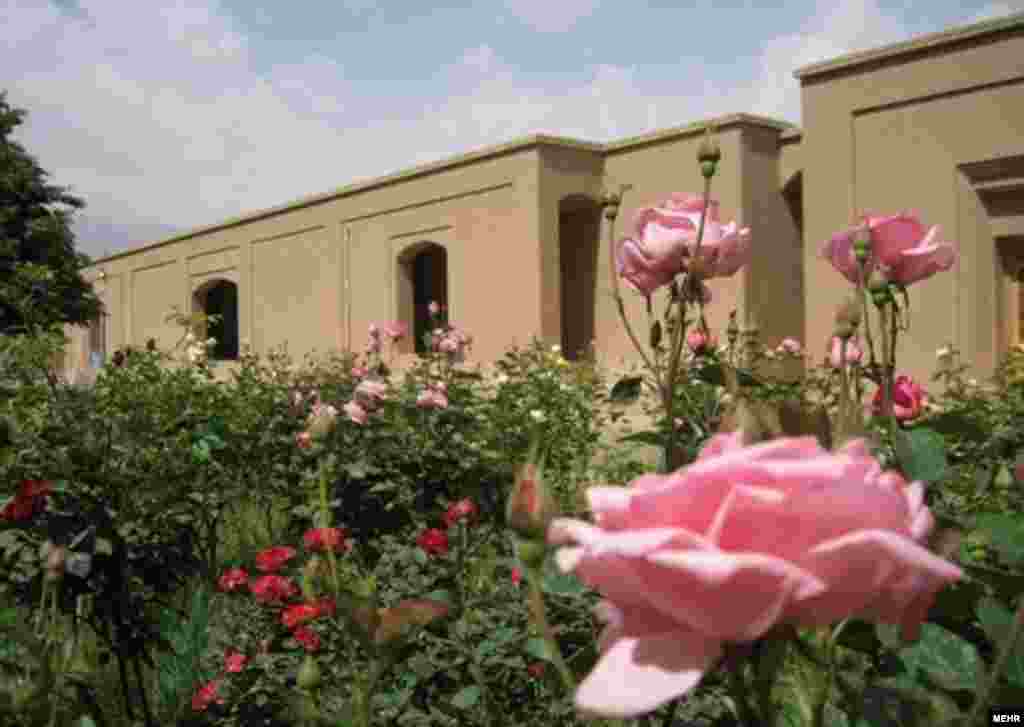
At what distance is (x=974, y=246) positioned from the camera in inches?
297

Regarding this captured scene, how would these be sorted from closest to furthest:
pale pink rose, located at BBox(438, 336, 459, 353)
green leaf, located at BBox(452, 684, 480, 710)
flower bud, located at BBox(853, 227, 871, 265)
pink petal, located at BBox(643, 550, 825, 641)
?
pink petal, located at BBox(643, 550, 825, 641) < flower bud, located at BBox(853, 227, 871, 265) < green leaf, located at BBox(452, 684, 480, 710) < pale pink rose, located at BBox(438, 336, 459, 353)

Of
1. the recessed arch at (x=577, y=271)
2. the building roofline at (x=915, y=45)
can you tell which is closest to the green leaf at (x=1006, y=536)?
the building roofline at (x=915, y=45)

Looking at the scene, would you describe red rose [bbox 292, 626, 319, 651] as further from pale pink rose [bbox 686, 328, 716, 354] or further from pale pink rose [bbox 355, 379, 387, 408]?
pale pink rose [bbox 355, 379, 387, 408]

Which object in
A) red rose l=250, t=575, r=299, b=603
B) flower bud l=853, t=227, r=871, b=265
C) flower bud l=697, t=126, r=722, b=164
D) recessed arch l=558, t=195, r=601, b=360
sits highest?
recessed arch l=558, t=195, r=601, b=360

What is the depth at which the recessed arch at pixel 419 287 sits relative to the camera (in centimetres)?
1333

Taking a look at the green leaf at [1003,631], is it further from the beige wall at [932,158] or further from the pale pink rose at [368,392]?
the beige wall at [932,158]

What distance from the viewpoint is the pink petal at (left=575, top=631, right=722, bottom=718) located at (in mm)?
407

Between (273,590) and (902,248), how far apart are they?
160 cm

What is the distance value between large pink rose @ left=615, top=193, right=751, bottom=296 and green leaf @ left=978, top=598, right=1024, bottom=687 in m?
0.52

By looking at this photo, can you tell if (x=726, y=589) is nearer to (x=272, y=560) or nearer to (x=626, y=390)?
(x=626, y=390)

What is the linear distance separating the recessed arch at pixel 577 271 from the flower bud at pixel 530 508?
36.7 ft

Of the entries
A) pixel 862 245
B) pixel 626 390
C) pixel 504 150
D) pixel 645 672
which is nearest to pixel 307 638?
pixel 626 390

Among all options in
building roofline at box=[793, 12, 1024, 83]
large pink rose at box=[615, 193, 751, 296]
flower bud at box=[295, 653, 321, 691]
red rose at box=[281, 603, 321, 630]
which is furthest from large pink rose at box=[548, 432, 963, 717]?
building roofline at box=[793, 12, 1024, 83]

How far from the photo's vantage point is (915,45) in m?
7.71
